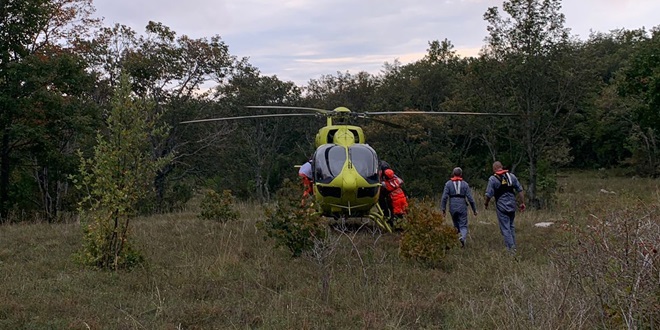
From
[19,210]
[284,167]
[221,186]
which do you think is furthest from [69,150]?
[284,167]

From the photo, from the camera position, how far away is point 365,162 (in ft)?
33.3

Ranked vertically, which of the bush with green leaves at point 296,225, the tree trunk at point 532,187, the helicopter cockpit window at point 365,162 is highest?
the helicopter cockpit window at point 365,162

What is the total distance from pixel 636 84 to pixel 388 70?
21.5m

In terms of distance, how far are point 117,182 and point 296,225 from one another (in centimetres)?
270

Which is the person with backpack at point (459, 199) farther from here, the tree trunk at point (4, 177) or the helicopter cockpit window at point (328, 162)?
the tree trunk at point (4, 177)

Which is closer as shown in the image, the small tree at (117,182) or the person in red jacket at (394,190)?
the small tree at (117,182)

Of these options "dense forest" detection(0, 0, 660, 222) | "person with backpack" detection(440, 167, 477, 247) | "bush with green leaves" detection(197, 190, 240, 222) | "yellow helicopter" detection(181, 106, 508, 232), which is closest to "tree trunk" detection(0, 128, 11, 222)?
"dense forest" detection(0, 0, 660, 222)

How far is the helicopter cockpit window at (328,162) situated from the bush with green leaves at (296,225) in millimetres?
1405

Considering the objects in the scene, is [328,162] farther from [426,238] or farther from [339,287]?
[339,287]

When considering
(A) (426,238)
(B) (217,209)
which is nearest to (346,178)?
(A) (426,238)

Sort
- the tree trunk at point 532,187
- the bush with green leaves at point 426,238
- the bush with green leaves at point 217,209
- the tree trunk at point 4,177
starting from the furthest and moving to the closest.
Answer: the tree trunk at point 532,187, the tree trunk at point 4,177, the bush with green leaves at point 217,209, the bush with green leaves at point 426,238

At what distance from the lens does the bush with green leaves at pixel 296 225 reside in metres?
8.22

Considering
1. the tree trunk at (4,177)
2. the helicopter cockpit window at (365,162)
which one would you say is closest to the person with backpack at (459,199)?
the helicopter cockpit window at (365,162)

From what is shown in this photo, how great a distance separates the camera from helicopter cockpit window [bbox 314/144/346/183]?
32.8ft
